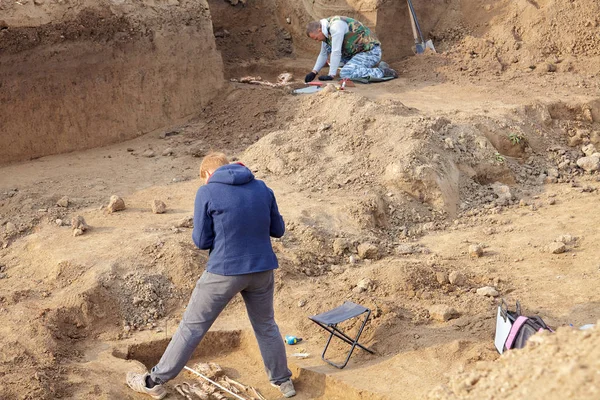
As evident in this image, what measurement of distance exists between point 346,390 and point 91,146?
18.4 feet

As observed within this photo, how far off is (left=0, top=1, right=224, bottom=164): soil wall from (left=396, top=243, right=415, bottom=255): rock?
4.26 metres

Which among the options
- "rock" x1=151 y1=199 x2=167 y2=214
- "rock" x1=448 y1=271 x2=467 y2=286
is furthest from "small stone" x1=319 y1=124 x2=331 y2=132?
"rock" x1=448 y1=271 x2=467 y2=286

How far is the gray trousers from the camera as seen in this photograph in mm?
5094

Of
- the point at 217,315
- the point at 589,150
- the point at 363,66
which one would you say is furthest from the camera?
the point at 363,66

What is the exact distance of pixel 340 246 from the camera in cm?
731

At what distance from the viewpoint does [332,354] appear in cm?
595

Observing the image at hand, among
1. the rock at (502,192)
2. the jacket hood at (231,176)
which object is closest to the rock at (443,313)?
the jacket hood at (231,176)

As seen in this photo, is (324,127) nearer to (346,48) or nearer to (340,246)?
(340,246)

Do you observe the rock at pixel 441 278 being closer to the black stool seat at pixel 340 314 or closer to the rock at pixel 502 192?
the black stool seat at pixel 340 314

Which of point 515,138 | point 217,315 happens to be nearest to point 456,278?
point 217,315

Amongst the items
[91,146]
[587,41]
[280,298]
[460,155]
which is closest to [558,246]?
[460,155]

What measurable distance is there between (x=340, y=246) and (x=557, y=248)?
6.45ft

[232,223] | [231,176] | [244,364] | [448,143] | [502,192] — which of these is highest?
[231,176]

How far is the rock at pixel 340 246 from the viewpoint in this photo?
7.31 metres
